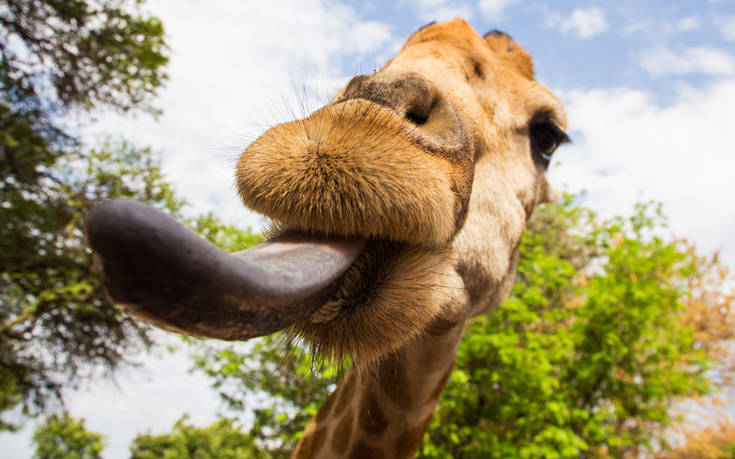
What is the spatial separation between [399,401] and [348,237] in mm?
1437

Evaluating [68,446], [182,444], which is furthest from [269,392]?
[68,446]

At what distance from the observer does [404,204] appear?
1174mm

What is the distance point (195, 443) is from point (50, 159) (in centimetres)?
1986

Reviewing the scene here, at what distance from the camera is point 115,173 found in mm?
10570

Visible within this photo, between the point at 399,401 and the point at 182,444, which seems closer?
the point at 399,401

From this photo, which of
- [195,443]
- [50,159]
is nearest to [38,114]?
[50,159]

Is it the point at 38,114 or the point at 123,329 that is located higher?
the point at 38,114

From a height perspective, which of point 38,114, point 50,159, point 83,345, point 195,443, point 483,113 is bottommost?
point 195,443

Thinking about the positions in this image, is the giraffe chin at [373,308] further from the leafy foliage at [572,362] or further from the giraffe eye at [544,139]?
the leafy foliage at [572,362]

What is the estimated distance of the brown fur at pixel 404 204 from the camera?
1159 millimetres

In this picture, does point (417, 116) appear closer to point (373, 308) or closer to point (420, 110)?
point (420, 110)

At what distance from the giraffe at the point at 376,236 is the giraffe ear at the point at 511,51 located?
47 cm

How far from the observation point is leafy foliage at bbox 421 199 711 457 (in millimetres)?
7336

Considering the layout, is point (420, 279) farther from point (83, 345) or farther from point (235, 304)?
point (83, 345)
